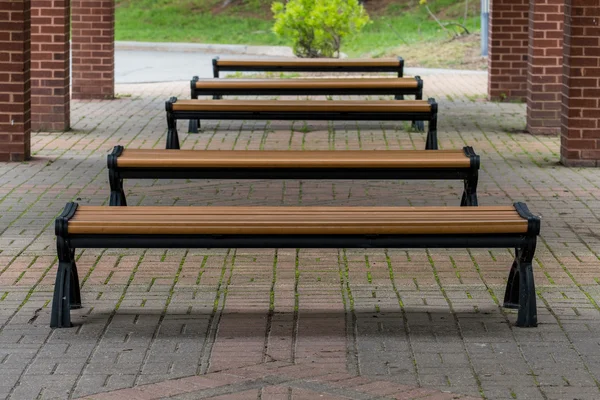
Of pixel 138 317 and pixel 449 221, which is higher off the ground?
pixel 449 221

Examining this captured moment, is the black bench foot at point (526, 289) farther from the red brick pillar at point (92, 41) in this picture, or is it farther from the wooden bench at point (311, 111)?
the red brick pillar at point (92, 41)

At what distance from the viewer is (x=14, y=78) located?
443 inches

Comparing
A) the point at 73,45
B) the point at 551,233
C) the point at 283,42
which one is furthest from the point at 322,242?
the point at 283,42

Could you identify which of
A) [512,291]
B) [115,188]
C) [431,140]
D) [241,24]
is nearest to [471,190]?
[512,291]

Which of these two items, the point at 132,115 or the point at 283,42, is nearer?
the point at 132,115

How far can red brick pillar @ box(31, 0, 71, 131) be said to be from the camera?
13273mm

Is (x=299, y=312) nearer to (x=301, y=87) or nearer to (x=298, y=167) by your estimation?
(x=298, y=167)

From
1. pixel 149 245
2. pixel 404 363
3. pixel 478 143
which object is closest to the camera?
pixel 404 363

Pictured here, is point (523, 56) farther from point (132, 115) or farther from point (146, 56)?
point (146, 56)

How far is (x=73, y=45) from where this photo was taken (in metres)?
16.2

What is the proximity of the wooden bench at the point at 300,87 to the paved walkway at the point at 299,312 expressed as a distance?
3168 mm

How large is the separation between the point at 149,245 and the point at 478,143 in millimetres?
7314

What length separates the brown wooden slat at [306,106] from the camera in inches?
454

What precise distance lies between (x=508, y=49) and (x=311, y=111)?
553 centimetres
